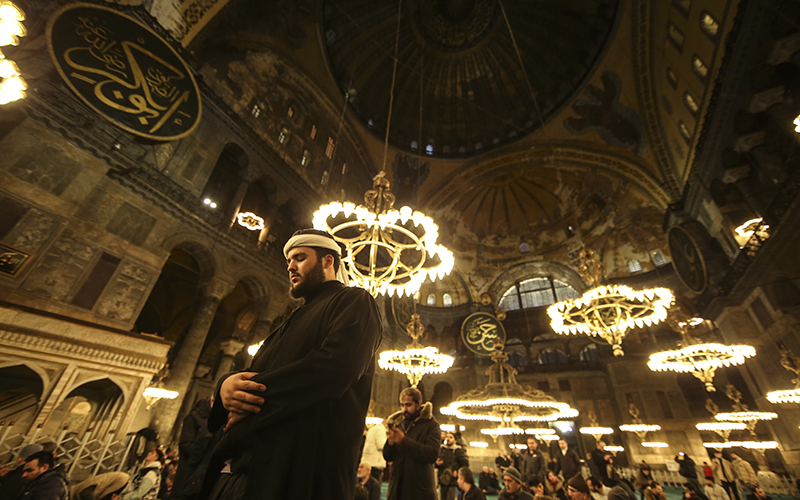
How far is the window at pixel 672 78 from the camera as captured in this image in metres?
8.87

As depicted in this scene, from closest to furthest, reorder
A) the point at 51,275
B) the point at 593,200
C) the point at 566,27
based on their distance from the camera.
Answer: the point at 51,275
the point at 566,27
the point at 593,200

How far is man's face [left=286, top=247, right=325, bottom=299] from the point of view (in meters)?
1.41

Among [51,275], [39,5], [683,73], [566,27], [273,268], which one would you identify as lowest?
[51,275]

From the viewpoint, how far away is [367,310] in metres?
1.16

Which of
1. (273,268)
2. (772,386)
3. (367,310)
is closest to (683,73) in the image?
(772,386)

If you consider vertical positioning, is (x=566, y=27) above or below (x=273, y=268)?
above

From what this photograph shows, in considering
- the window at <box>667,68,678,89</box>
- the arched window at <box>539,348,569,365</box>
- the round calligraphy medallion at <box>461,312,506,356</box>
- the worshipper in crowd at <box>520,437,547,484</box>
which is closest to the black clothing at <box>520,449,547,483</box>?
the worshipper in crowd at <box>520,437,547,484</box>

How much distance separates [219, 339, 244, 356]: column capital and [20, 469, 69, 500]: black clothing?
7.67 meters

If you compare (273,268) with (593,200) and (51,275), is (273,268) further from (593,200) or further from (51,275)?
(593,200)

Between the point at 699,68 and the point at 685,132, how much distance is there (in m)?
2.21

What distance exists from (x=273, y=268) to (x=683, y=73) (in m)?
12.6

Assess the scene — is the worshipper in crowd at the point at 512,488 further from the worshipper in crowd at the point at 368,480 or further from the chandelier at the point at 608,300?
the chandelier at the point at 608,300

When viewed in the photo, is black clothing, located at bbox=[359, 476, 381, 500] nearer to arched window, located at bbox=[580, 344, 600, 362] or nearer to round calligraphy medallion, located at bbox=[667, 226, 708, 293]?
round calligraphy medallion, located at bbox=[667, 226, 708, 293]

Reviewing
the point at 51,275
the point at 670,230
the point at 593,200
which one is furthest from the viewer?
the point at 593,200
